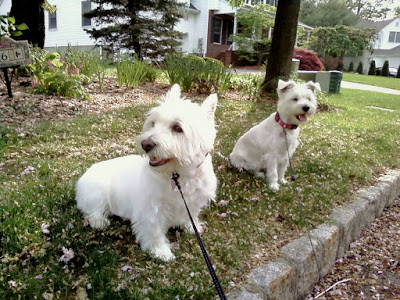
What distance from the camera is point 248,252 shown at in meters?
3.07

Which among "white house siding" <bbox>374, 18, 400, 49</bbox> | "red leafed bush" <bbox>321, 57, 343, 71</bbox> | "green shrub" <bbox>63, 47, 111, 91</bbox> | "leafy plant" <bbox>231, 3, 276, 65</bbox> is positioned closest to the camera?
"green shrub" <bbox>63, 47, 111, 91</bbox>

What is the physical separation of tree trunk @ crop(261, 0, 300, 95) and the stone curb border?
18.8 ft

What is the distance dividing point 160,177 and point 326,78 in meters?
15.0

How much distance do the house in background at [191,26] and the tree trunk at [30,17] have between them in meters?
15.7

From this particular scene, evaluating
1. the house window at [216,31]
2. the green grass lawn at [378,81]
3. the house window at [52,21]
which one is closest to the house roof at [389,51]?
the green grass lawn at [378,81]

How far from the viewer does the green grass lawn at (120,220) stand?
8.07 ft

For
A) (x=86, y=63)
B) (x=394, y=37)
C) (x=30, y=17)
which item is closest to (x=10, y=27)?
(x=86, y=63)

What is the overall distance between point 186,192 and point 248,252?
92 centimetres

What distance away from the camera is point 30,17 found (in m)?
9.38

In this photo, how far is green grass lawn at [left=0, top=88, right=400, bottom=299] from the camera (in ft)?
8.07

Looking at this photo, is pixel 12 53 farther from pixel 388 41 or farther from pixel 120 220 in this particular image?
pixel 388 41

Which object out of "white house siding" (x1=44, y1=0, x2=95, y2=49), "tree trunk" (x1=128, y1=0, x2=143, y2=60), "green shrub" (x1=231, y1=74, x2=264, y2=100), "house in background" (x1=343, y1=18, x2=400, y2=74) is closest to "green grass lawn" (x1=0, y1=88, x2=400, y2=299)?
"green shrub" (x1=231, y1=74, x2=264, y2=100)

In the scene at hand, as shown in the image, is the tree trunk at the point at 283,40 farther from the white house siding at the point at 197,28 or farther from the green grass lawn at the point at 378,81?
the white house siding at the point at 197,28

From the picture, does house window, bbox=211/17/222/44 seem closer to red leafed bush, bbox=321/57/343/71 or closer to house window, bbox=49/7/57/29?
house window, bbox=49/7/57/29
